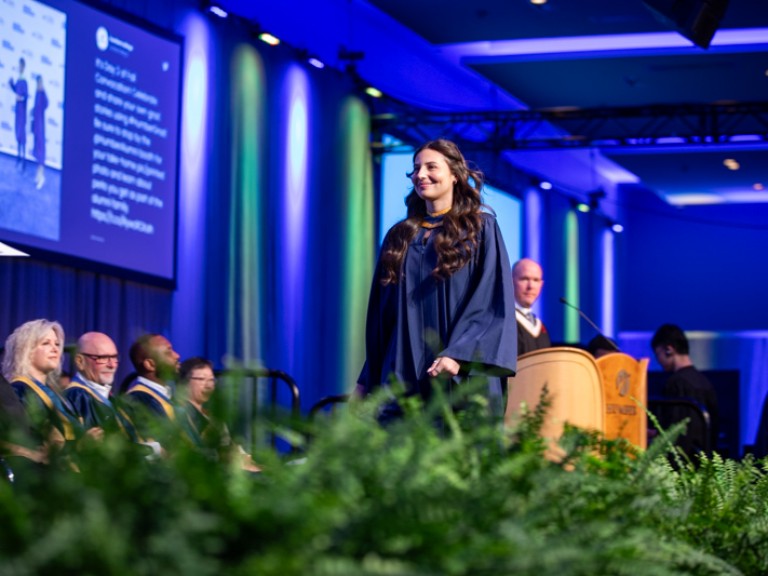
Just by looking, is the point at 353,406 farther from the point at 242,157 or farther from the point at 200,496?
the point at 242,157

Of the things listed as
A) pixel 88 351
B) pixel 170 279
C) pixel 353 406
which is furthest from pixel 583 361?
pixel 170 279

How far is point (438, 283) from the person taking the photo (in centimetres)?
316

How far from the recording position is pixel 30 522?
725 mm

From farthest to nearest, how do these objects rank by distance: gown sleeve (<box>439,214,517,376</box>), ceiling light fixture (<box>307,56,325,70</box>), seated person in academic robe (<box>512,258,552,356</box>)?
1. ceiling light fixture (<box>307,56,325,70</box>)
2. seated person in academic robe (<box>512,258,552,356</box>)
3. gown sleeve (<box>439,214,517,376</box>)

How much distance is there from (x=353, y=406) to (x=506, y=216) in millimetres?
13199

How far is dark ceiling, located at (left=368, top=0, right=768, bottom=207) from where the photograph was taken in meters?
11.6

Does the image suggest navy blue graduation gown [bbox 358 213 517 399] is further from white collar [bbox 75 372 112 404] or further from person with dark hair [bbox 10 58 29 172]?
person with dark hair [bbox 10 58 29 172]

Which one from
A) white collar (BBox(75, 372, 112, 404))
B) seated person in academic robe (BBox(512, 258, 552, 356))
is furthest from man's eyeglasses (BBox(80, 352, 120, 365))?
seated person in academic robe (BBox(512, 258, 552, 356))

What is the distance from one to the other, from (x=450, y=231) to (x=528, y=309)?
122 inches

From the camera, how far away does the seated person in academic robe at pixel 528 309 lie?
5.88 metres

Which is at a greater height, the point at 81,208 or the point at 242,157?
the point at 242,157

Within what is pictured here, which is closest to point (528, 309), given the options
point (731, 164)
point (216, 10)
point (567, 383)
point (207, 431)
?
point (567, 383)

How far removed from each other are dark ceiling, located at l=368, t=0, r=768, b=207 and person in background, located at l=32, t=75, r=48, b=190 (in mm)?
4833

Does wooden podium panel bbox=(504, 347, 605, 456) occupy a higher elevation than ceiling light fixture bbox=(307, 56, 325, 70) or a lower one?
lower
